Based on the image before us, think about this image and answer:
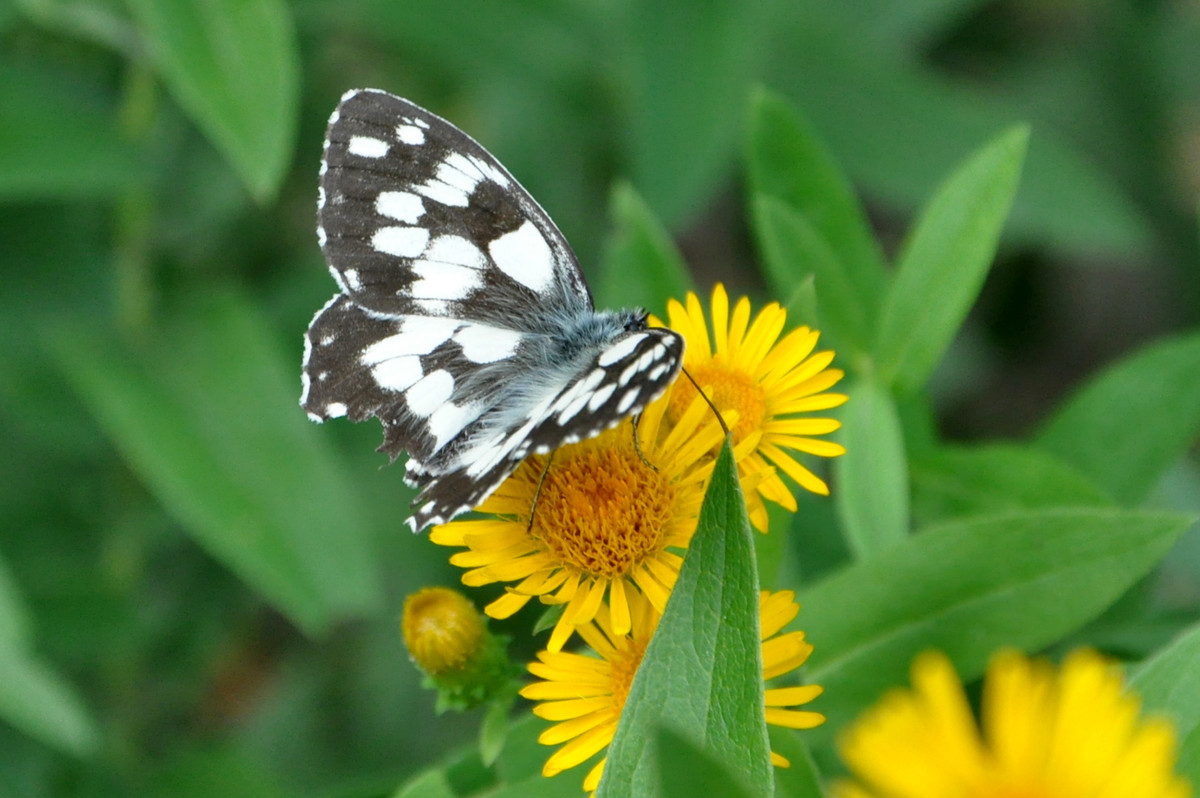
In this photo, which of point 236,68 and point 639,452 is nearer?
point 639,452

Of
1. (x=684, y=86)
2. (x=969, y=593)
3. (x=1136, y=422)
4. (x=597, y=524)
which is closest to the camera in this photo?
(x=597, y=524)

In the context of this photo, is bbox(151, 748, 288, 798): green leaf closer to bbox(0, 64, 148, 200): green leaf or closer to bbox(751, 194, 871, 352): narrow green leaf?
bbox(0, 64, 148, 200): green leaf

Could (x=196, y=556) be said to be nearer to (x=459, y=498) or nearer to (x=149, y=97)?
(x=149, y=97)

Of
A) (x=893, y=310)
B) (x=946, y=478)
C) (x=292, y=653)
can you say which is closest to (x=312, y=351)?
(x=893, y=310)

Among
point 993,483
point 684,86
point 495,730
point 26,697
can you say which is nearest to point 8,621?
point 26,697

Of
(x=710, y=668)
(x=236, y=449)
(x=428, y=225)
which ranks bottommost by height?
(x=710, y=668)

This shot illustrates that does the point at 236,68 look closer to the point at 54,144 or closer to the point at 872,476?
the point at 54,144

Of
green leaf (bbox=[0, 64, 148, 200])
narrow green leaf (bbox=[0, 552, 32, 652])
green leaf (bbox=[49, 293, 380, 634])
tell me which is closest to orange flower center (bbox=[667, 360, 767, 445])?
green leaf (bbox=[49, 293, 380, 634])

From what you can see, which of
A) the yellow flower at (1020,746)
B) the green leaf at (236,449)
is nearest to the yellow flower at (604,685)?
the yellow flower at (1020,746)
